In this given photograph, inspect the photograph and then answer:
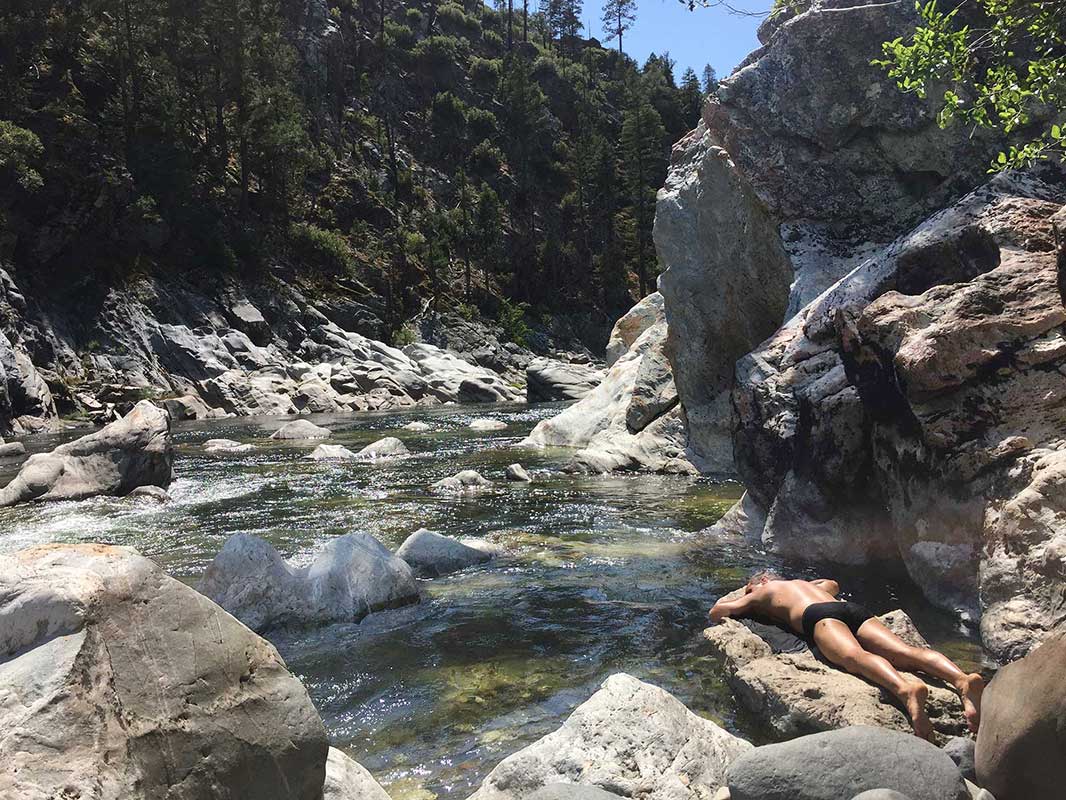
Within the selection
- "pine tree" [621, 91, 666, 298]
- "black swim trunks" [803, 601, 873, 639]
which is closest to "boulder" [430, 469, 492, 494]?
"black swim trunks" [803, 601, 873, 639]

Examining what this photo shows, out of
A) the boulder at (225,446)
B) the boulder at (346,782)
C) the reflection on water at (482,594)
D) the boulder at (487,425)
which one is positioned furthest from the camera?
the boulder at (487,425)

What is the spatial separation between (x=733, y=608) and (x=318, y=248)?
53541 mm

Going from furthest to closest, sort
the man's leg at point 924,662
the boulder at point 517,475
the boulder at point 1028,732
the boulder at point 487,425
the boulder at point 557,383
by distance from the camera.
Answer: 1. the boulder at point 557,383
2. the boulder at point 487,425
3. the boulder at point 517,475
4. the man's leg at point 924,662
5. the boulder at point 1028,732

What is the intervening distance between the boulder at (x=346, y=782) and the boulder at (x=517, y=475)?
11.5 m

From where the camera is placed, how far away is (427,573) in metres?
8.90

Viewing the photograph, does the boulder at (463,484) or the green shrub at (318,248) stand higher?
the green shrub at (318,248)

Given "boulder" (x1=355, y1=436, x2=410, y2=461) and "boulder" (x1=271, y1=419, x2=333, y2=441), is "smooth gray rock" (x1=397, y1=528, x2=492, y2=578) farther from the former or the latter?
"boulder" (x1=271, y1=419, x2=333, y2=441)

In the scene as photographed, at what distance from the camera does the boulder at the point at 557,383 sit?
39938 mm

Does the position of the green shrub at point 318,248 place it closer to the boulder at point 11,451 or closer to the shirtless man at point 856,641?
the boulder at point 11,451

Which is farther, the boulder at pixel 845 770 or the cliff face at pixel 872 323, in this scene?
the cliff face at pixel 872 323

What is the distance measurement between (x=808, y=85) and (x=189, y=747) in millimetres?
11912

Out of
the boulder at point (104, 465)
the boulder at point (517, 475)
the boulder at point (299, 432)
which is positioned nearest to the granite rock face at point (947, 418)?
the boulder at point (517, 475)

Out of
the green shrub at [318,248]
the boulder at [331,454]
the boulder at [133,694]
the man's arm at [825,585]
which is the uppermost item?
the green shrub at [318,248]

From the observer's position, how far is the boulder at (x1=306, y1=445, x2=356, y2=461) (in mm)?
19375
